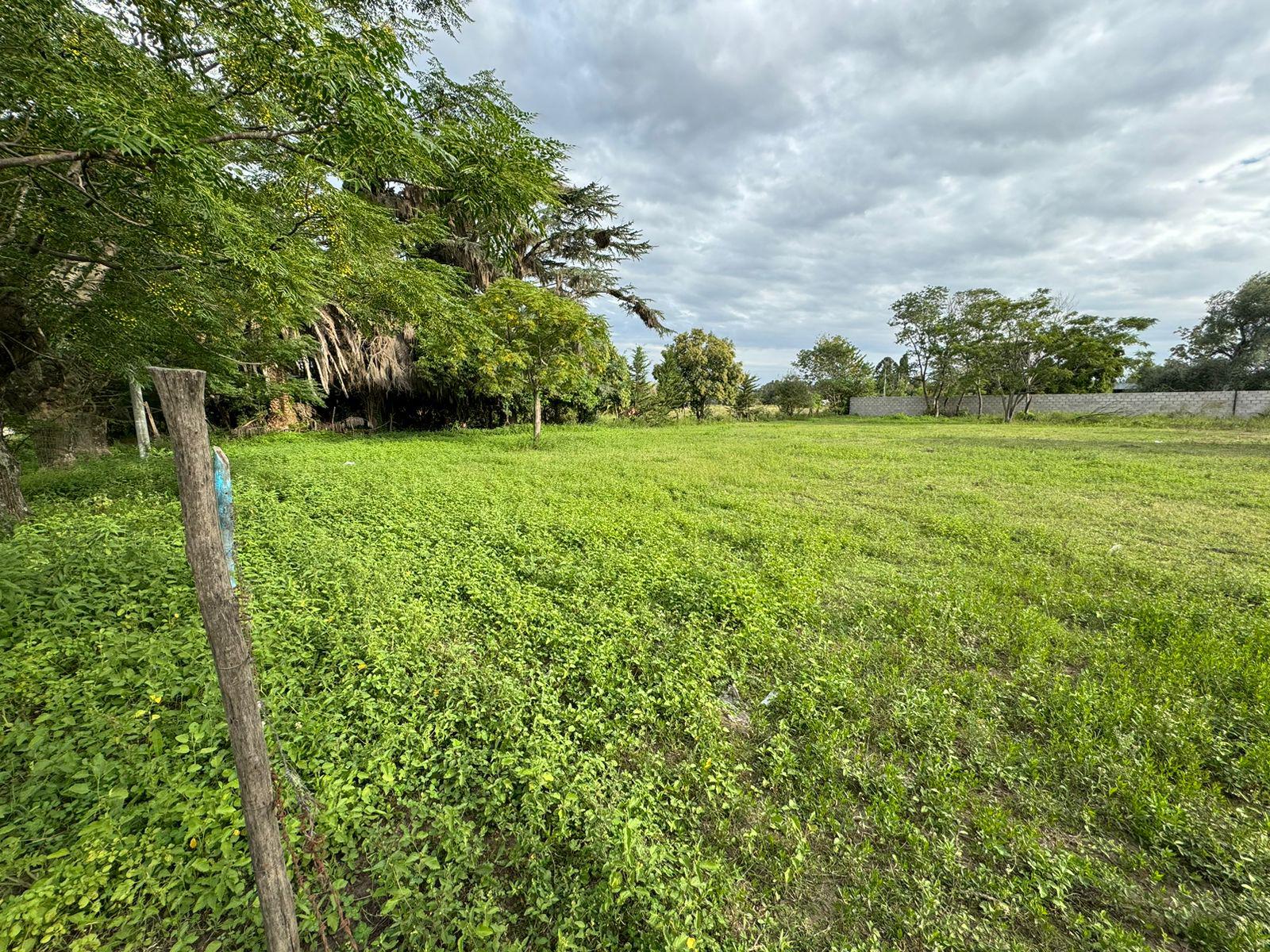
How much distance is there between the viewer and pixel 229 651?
1.35 m

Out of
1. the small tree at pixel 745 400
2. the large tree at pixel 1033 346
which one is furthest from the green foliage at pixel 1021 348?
the small tree at pixel 745 400

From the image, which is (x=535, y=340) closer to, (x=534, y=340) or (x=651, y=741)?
(x=534, y=340)

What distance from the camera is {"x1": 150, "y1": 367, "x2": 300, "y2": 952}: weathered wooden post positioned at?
4.21 feet

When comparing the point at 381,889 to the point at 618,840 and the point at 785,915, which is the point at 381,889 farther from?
the point at 785,915

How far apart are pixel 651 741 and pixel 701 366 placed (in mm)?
26163

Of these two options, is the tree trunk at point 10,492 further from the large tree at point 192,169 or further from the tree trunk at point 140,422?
the tree trunk at point 140,422

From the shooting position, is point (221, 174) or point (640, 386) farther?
point (640, 386)

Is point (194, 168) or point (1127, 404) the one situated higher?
point (194, 168)

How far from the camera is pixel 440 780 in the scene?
6.95ft

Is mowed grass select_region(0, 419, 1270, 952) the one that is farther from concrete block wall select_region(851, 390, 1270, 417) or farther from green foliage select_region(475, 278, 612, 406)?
concrete block wall select_region(851, 390, 1270, 417)

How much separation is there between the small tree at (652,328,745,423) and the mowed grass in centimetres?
2290

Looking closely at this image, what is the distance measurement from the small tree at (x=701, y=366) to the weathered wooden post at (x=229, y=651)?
26049 millimetres

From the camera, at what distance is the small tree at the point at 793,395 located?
107 ft

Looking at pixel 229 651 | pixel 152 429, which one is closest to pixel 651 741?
pixel 229 651
